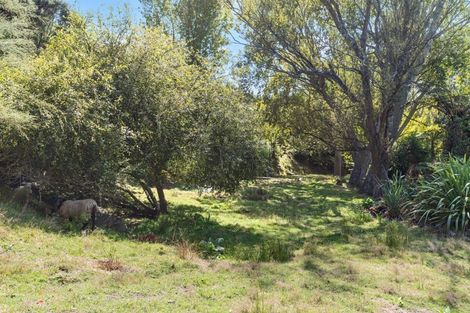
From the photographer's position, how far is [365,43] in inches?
540

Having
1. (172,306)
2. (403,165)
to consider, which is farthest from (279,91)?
(172,306)

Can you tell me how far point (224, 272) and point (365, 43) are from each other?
1014cm

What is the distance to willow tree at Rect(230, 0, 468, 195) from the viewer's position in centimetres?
1286

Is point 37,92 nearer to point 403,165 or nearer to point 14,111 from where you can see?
point 14,111

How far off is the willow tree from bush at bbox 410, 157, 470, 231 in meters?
3.53

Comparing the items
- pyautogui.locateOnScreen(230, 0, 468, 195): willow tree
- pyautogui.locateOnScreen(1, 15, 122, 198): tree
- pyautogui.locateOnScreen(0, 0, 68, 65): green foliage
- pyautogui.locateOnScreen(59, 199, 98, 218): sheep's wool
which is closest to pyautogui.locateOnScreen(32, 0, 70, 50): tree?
pyautogui.locateOnScreen(0, 0, 68, 65): green foliage

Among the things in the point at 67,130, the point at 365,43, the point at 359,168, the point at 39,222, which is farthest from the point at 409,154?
the point at 39,222

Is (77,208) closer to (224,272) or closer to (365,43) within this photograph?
(224,272)

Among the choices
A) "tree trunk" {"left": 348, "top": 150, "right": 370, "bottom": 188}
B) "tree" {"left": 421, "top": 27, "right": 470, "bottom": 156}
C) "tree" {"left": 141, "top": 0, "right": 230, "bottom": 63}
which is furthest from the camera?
"tree" {"left": 141, "top": 0, "right": 230, "bottom": 63}

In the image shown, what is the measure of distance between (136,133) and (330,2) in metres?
8.38

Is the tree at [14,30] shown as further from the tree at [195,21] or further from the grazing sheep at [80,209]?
the tree at [195,21]

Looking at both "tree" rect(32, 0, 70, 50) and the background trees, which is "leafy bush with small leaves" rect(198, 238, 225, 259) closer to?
the background trees

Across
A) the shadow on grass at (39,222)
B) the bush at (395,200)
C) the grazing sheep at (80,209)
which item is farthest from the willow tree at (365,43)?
the shadow on grass at (39,222)

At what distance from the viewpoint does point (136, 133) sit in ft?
31.4
